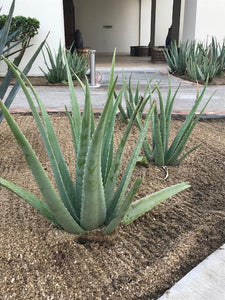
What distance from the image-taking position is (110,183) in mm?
1331

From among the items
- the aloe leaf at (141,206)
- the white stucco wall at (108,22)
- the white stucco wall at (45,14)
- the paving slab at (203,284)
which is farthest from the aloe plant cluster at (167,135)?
the white stucco wall at (108,22)

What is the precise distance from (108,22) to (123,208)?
17506 millimetres

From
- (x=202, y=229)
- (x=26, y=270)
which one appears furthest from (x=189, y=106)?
(x=26, y=270)

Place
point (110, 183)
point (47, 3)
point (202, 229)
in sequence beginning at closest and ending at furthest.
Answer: point (110, 183) < point (202, 229) < point (47, 3)

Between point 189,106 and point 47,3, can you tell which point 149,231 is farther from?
point 47,3

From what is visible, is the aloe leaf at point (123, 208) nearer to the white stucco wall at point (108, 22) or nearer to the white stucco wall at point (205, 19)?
the white stucco wall at point (205, 19)

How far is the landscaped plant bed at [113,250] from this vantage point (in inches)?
48.0

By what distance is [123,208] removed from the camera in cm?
119

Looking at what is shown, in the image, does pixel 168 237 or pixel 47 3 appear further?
pixel 47 3

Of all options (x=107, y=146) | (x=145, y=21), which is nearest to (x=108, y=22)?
(x=145, y=21)

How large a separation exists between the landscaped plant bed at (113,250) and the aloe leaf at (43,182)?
0.42ft

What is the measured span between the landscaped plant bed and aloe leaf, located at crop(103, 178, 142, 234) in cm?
9

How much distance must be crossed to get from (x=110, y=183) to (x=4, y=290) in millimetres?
570

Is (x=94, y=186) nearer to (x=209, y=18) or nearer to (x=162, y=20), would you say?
(x=209, y=18)
